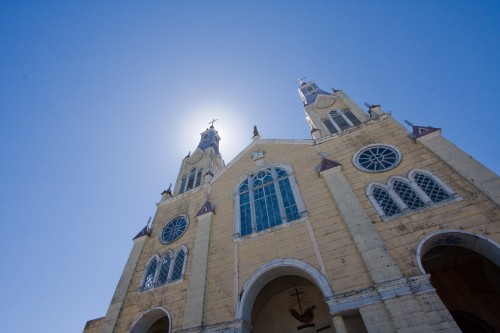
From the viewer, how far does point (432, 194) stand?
32.4 feet

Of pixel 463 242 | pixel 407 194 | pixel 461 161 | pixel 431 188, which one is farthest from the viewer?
pixel 407 194

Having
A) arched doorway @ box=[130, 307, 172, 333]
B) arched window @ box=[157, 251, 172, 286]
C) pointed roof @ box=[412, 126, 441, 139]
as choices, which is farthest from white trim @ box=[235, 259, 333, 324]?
pointed roof @ box=[412, 126, 441, 139]

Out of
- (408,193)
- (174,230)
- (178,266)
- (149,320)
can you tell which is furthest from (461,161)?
(149,320)

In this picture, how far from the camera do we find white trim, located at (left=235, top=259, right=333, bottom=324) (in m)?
9.43

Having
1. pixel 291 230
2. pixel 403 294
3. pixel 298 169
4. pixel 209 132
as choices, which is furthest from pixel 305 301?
pixel 209 132

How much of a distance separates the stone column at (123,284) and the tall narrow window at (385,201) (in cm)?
1254

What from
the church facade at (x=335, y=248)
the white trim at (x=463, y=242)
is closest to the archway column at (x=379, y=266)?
the church facade at (x=335, y=248)

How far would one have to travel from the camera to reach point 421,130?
39.8ft

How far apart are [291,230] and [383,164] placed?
5.21 meters

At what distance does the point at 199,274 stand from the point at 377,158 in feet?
32.1

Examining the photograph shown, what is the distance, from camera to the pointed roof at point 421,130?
38.9ft

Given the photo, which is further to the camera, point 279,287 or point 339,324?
point 279,287

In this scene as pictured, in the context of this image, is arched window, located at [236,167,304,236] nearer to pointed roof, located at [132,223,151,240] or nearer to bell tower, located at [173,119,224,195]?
bell tower, located at [173,119,224,195]

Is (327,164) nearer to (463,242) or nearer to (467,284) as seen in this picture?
(463,242)
